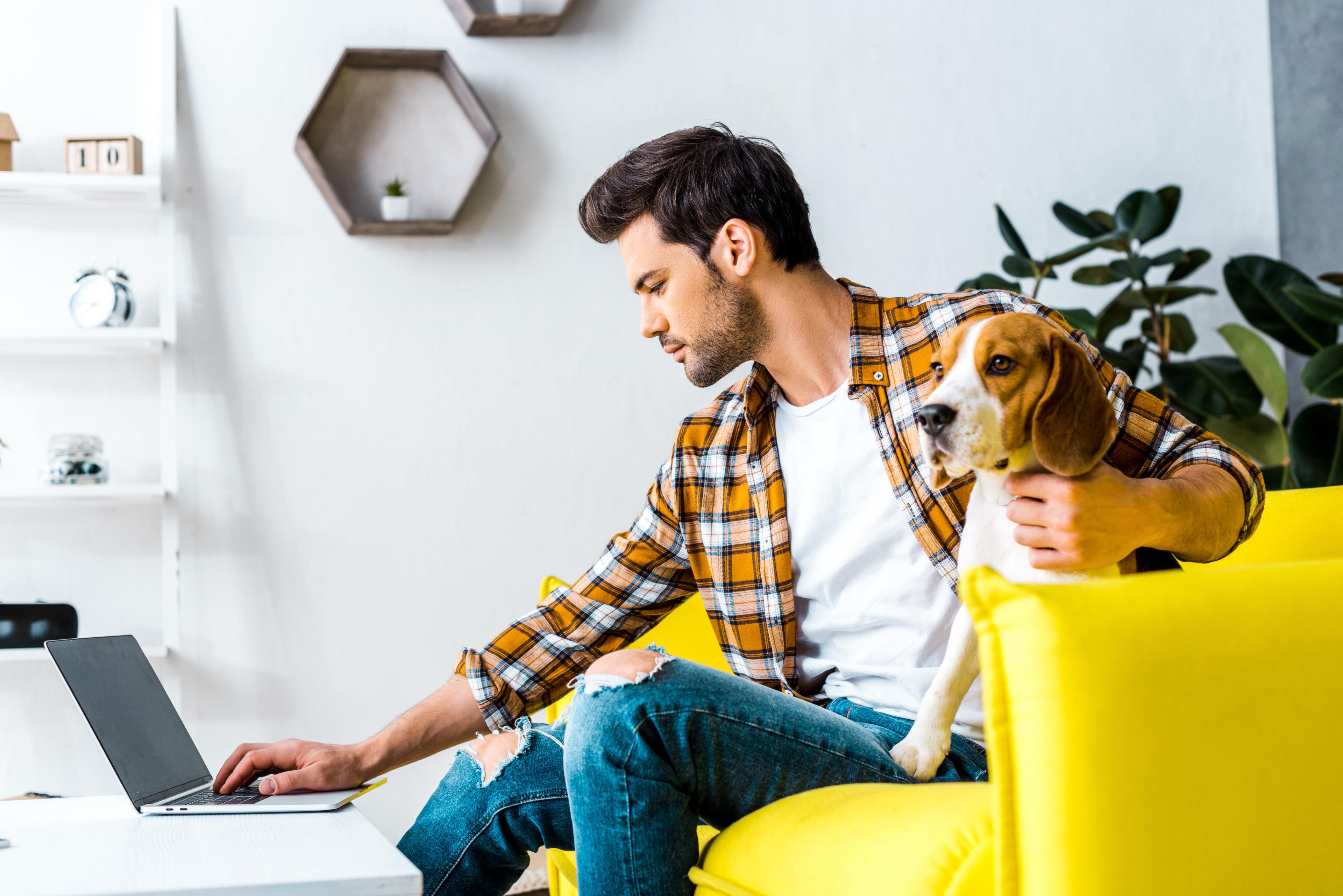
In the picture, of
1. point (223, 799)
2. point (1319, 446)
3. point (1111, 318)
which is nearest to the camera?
point (223, 799)

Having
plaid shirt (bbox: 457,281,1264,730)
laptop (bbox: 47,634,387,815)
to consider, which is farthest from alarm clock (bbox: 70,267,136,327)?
plaid shirt (bbox: 457,281,1264,730)

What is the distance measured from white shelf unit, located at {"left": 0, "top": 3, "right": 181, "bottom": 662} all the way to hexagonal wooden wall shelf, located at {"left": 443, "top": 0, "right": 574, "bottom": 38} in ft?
1.97

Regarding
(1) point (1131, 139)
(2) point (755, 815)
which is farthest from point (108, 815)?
(1) point (1131, 139)

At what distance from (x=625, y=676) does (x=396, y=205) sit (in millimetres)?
1614

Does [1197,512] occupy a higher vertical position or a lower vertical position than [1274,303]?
lower

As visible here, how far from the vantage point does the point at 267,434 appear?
2303 millimetres

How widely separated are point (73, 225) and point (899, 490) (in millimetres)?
1895

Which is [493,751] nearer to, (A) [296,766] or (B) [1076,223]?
(A) [296,766]

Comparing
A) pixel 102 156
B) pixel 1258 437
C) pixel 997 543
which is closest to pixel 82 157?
pixel 102 156

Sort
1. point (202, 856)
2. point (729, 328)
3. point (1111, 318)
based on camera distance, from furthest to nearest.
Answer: point (1111, 318)
point (729, 328)
point (202, 856)

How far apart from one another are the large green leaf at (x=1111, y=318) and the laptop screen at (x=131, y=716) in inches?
74.9

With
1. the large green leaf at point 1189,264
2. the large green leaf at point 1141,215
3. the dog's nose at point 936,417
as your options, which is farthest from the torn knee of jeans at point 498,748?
the large green leaf at point 1189,264

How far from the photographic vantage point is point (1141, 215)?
235 cm

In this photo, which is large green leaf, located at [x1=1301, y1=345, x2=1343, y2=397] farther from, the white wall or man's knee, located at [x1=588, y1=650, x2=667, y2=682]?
man's knee, located at [x1=588, y1=650, x2=667, y2=682]
